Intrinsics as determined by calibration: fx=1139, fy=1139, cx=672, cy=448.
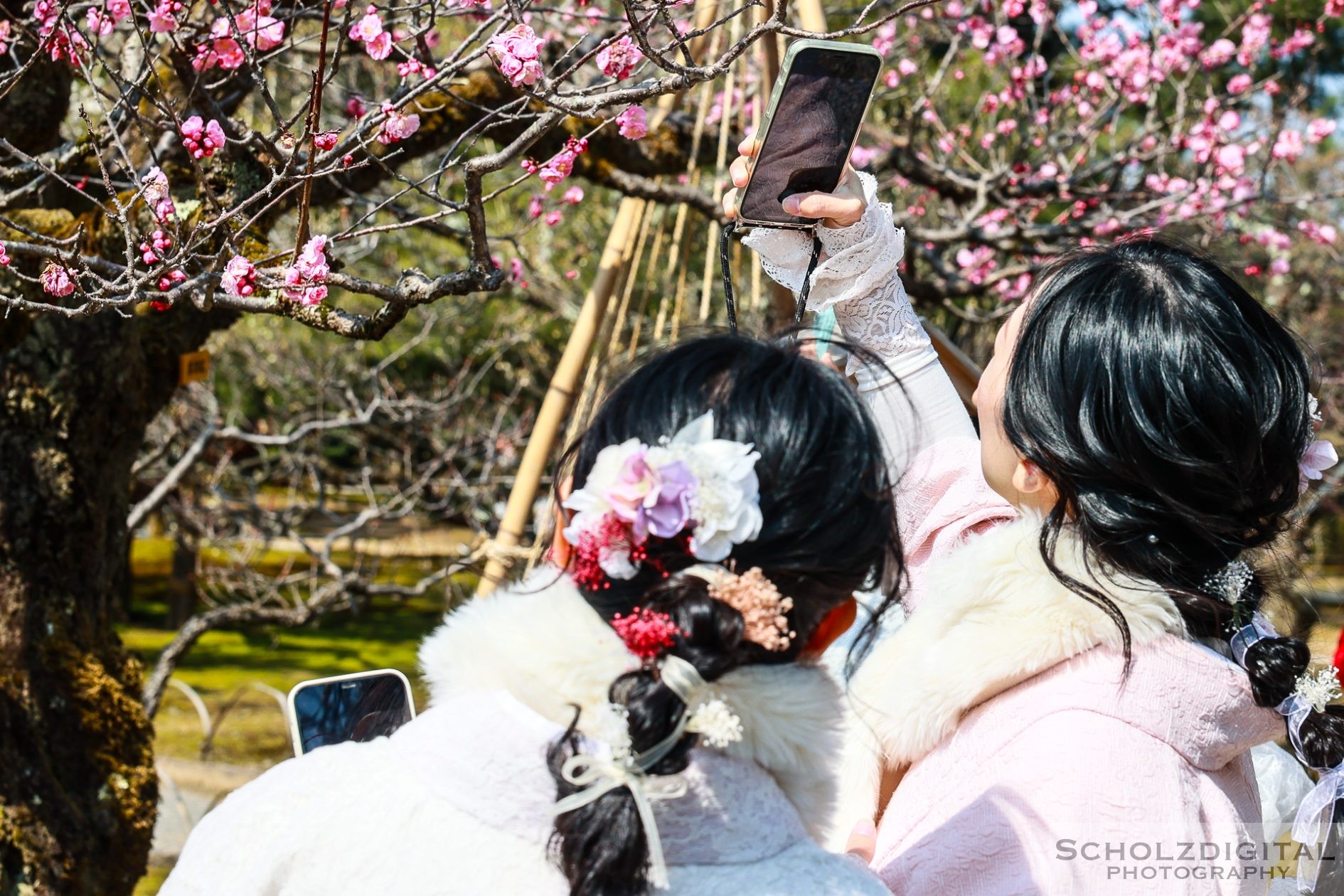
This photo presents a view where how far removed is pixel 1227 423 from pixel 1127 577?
0.18m

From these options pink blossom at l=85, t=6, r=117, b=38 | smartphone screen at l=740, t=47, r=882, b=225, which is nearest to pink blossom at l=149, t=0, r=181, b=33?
pink blossom at l=85, t=6, r=117, b=38

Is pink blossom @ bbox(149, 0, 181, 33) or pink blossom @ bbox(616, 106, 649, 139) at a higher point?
Answer: pink blossom @ bbox(149, 0, 181, 33)

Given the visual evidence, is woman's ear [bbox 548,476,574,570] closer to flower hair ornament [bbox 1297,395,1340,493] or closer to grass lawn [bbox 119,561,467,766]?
flower hair ornament [bbox 1297,395,1340,493]

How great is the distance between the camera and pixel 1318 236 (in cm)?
480

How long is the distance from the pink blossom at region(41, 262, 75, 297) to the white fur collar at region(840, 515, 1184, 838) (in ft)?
3.89

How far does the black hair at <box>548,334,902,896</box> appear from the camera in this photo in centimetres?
82

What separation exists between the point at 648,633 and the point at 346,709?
553 millimetres

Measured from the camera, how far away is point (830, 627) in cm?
94

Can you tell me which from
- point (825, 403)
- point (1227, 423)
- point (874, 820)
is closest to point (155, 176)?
point (825, 403)

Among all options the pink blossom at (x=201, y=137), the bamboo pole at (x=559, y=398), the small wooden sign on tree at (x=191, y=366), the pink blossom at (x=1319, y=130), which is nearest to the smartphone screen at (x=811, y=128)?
the pink blossom at (x=201, y=137)

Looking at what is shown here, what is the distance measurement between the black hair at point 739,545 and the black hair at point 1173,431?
11.3 inches

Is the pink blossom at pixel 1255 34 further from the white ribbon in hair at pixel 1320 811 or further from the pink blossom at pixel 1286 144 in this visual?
the white ribbon in hair at pixel 1320 811

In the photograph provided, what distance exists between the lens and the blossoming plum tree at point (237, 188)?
5.12 feet

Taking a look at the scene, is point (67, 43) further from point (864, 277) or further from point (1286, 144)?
point (1286, 144)
